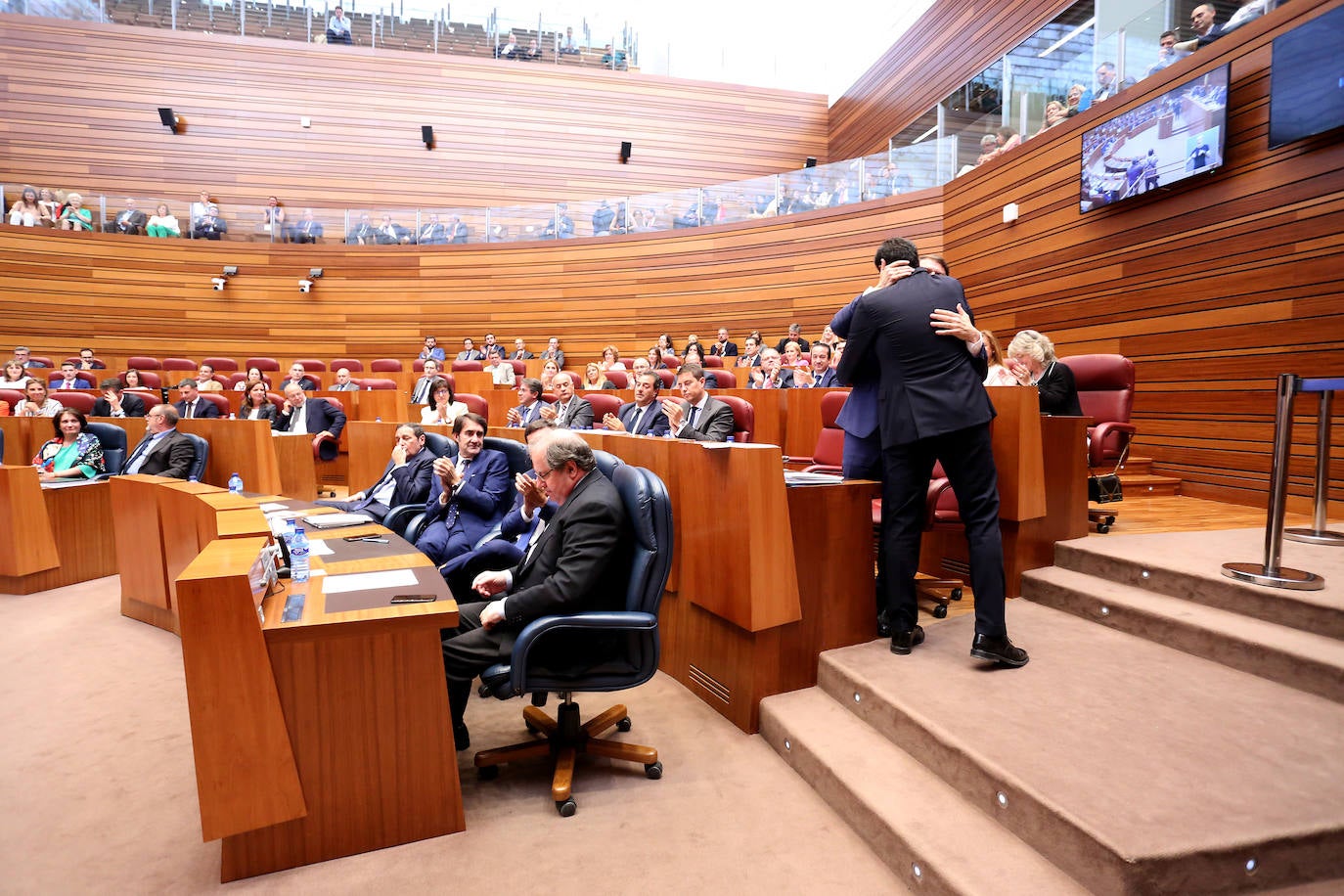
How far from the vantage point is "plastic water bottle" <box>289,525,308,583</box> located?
2.04 meters

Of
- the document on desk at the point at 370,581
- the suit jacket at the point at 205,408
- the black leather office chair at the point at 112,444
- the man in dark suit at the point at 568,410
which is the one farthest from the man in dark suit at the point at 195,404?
the document on desk at the point at 370,581

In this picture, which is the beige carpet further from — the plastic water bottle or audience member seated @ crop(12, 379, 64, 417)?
audience member seated @ crop(12, 379, 64, 417)

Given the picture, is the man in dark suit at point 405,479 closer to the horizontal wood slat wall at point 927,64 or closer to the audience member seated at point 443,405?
the audience member seated at point 443,405

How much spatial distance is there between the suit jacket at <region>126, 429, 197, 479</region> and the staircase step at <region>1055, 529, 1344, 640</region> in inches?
178

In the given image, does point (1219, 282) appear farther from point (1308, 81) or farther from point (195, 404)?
point (195, 404)

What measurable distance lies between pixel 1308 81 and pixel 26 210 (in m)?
12.4

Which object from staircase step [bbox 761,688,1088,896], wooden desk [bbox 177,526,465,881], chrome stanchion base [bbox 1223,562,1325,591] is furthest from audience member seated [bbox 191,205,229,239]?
chrome stanchion base [bbox 1223,562,1325,591]

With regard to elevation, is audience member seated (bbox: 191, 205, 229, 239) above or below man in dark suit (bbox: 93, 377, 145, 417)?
above

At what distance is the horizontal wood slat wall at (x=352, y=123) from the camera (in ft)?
33.5

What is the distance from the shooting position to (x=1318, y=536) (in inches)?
111

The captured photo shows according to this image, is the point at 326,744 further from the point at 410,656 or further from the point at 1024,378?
the point at 1024,378

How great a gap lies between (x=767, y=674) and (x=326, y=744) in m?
1.22

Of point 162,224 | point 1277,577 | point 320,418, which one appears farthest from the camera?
point 162,224

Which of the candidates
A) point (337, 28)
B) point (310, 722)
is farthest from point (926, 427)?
point (337, 28)
